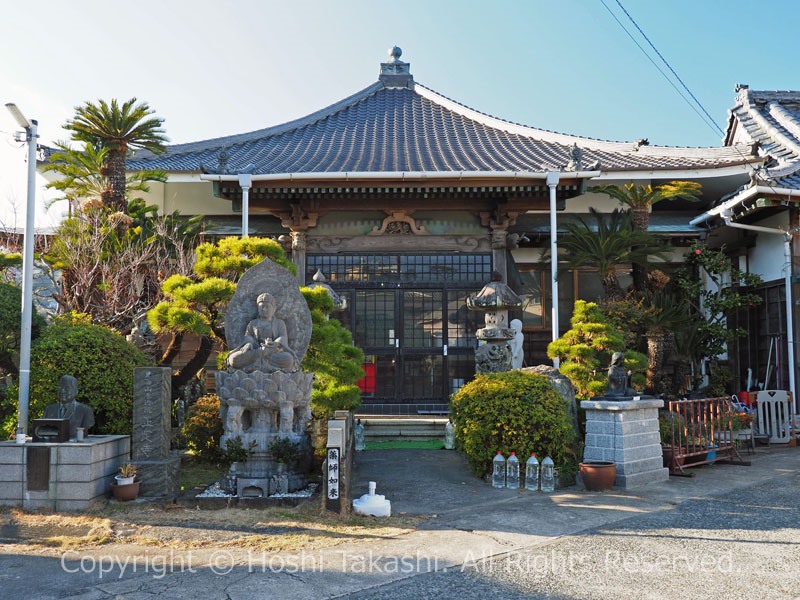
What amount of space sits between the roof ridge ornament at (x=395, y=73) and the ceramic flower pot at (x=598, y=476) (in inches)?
661

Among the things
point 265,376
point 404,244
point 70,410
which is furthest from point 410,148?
point 70,410

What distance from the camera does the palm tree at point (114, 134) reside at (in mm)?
13664

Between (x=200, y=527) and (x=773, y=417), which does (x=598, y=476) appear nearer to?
(x=200, y=527)

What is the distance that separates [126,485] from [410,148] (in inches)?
460

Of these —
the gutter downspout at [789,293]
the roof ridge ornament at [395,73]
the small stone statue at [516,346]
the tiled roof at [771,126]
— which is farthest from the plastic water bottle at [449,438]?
the roof ridge ornament at [395,73]

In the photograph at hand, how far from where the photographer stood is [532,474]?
8812 mm

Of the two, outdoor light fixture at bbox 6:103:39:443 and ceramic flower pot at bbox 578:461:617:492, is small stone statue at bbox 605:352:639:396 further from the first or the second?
outdoor light fixture at bbox 6:103:39:443

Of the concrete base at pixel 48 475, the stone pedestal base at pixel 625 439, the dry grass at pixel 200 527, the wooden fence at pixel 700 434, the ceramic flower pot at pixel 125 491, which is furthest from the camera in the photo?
the wooden fence at pixel 700 434

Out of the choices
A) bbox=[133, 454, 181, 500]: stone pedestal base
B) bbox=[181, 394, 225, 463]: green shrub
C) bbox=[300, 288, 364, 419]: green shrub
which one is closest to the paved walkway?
bbox=[133, 454, 181, 500]: stone pedestal base

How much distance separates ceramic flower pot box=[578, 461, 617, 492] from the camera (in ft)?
28.0

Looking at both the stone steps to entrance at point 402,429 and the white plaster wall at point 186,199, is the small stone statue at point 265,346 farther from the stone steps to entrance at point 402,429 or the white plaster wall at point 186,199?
the white plaster wall at point 186,199

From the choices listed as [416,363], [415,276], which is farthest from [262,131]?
[416,363]

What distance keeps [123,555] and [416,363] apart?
9.92 meters

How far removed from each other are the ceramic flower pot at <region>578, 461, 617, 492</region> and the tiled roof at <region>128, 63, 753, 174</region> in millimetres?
7382
